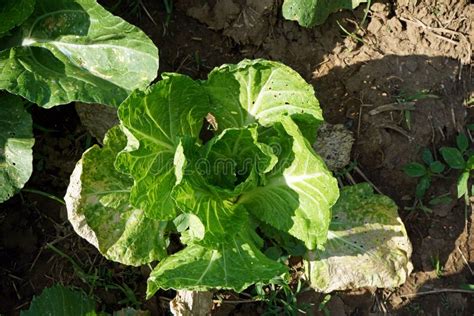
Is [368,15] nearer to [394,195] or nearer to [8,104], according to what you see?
[394,195]

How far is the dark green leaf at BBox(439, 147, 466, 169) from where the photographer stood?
3.58 metres

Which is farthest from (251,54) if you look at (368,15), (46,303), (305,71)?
(46,303)

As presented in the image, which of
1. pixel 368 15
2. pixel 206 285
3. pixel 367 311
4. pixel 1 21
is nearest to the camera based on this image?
pixel 206 285

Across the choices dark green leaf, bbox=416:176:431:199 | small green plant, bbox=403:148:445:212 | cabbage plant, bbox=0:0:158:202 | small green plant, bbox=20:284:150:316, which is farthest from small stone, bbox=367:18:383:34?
small green plant, bbox=20:284:150:316

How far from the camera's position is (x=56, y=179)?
3.62 metres

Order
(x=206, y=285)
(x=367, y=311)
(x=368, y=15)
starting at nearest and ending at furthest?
1. (x=206, y=285)
2. (x=367, y=311)
3. (x=368, y=15)

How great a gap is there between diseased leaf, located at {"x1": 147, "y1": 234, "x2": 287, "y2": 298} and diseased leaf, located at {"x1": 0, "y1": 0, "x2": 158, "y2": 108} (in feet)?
2.50

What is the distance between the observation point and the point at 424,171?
142 inches

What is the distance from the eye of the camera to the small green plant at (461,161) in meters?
3.57

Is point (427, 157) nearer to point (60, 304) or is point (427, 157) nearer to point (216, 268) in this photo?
point (216, 268)

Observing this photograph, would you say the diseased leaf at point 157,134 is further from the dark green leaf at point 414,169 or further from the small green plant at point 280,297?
the dark green leaf at point 414,169

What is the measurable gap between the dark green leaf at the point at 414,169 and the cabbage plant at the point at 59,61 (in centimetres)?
141

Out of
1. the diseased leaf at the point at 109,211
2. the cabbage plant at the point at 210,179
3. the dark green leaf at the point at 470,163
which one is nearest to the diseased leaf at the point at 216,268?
the cabbage plant at the point at 210,179

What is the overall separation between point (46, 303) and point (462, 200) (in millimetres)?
2141
